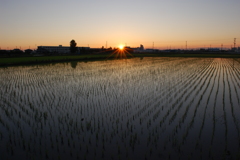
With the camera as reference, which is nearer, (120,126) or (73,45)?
(120,126)

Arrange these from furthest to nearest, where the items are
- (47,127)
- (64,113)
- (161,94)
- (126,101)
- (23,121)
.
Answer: (161,94)
(126,101)
(64,113)
(23,121)
(47,127)

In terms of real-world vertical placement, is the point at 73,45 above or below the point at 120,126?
above

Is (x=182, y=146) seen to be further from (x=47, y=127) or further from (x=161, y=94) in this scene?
(x=161, y=94)

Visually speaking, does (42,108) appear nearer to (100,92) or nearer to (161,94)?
(100,92)

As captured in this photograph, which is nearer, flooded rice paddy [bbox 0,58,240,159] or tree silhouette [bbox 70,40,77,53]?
flooded rice paddy [bbox 0,58,240,159]

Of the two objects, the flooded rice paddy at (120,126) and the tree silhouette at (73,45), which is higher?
the tree silhouette at (73,45)

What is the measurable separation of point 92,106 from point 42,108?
5.06ft

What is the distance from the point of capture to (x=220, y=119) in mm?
4723

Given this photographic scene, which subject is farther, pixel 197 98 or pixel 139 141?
pixel 197 98

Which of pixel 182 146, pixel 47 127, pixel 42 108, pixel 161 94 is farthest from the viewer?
pixel 161 94

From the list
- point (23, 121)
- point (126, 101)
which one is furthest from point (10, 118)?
point (126, 101)

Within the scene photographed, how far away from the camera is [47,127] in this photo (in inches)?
168

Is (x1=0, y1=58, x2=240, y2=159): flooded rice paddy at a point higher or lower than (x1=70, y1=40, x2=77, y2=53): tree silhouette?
lower

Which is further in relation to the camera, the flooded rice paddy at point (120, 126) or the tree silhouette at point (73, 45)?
the tree silhouette at point (73, 45)
